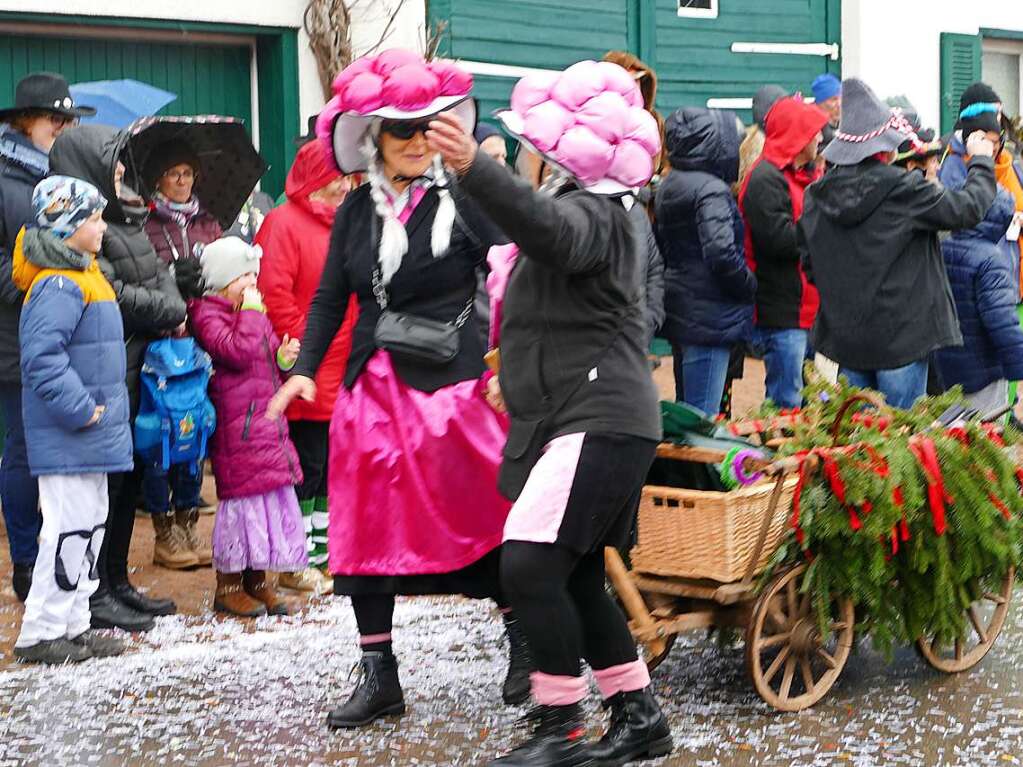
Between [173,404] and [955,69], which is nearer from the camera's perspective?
[173,404]

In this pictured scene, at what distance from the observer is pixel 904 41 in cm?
1498

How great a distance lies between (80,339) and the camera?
6.01 m

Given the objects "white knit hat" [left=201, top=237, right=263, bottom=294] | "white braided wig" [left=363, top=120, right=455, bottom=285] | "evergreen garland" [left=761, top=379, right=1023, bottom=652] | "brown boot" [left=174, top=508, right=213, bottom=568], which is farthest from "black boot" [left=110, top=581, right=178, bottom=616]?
"evergreen garland" [left=761, top=379, right=1023, bottom=652]

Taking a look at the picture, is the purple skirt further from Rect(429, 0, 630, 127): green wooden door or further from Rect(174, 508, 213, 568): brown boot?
Rect(429, 0, 630, 127): green wooden door

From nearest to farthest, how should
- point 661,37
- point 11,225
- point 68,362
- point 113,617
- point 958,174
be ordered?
1. point 68,362
2. point 113,617
3. point 11,225
4. point 958,174
5. point 661,37

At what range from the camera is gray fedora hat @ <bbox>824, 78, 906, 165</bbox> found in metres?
7.12

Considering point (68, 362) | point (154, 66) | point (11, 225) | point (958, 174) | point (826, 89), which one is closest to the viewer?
point (68, 362)

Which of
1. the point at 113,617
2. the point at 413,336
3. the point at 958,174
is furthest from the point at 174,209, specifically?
the point at 958,174

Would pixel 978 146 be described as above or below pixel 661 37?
below

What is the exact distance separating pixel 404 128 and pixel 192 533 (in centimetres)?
310

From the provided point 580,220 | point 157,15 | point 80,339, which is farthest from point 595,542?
point 157,15

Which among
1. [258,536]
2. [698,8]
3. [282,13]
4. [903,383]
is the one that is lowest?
[258,536]

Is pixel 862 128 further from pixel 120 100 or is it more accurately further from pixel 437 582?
pixel 120 100

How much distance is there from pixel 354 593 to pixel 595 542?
0.95 metres
